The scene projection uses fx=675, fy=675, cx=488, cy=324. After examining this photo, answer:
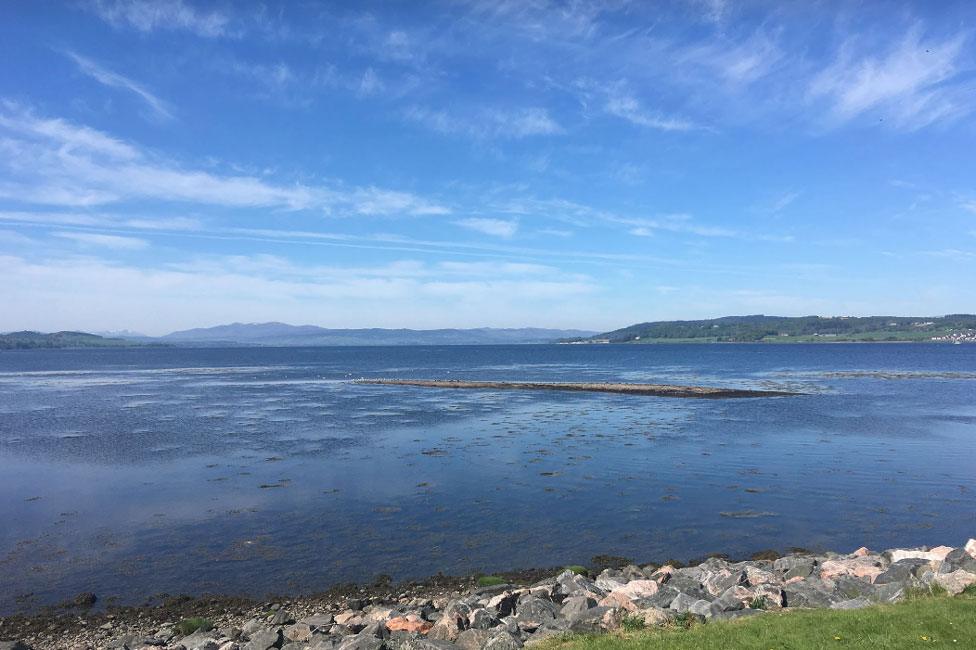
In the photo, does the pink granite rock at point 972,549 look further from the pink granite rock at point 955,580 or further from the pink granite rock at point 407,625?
the pink granite rock at point 407,625

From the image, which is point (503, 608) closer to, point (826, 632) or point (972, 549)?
point (826, 632)

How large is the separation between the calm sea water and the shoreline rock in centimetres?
157

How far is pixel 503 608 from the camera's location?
14.7 m

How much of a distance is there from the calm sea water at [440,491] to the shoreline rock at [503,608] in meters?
1.57

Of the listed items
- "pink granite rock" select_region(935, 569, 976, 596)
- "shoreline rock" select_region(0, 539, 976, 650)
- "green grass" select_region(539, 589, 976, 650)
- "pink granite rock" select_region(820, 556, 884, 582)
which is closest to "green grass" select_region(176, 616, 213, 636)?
"shoreline rock" select_region(0, 539, 976, 650)

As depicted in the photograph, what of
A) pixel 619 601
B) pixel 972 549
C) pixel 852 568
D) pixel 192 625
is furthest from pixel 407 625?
pixel 972 549

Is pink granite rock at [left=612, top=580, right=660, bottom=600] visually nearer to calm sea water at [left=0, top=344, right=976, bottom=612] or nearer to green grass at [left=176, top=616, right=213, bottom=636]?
calm sea water at [left=0, top=344, right=976, bottom=612]

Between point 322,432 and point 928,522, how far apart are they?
3585 cm

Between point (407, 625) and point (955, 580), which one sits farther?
point (407, 625)

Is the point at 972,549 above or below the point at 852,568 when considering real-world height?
above

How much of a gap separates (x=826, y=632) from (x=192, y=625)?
13536 mm

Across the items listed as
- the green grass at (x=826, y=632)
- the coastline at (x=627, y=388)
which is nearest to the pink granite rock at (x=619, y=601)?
the green grass at (x=826, y=632)

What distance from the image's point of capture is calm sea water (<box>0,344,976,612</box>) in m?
20.8

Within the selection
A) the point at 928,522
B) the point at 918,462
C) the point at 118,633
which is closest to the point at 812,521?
the point at 928,522
